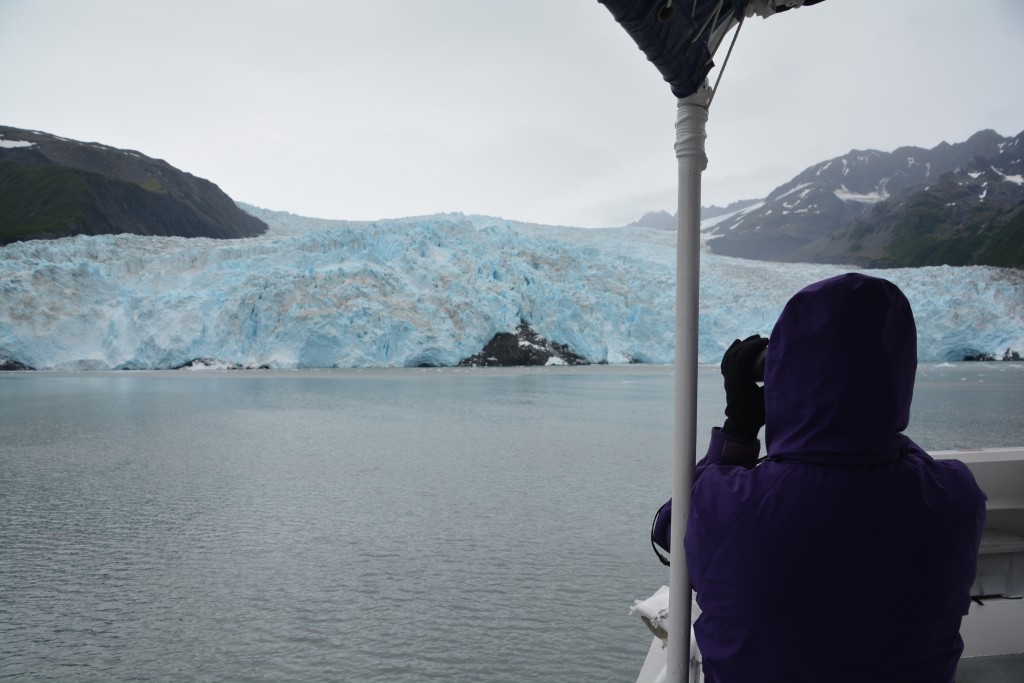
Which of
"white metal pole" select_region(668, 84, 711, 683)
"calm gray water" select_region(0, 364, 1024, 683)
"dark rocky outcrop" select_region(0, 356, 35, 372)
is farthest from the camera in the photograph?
"dark rocky outcrop" select_region(0, 356, 35, 372)

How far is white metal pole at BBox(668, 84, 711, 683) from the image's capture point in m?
1.40

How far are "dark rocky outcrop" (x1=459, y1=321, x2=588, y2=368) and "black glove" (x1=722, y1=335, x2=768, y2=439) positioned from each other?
71.8 feet

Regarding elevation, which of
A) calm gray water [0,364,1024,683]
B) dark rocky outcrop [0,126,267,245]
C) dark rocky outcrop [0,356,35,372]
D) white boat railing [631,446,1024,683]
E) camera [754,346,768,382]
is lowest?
dark rocky outcrop [0,356,35,372]

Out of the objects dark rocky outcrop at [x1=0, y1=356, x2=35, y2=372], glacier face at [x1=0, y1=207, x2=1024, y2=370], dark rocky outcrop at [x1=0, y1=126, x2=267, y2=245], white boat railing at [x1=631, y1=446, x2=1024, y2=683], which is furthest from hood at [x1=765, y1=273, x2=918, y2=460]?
dark rocky outcrop at [x1=0, y1=126, x2=267, y2=245]

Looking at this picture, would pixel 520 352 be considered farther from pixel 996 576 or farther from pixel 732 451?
pixel 732 451

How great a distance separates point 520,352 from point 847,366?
22716mm

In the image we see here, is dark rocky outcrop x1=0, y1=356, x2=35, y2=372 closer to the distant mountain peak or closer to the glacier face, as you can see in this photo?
the glacier face

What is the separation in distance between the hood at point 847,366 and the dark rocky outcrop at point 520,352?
2203 cm

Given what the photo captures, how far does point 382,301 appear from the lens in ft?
68.7

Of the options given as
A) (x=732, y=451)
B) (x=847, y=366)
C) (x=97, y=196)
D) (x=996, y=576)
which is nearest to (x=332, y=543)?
(x=996, y=576)

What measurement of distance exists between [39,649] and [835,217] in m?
86.6

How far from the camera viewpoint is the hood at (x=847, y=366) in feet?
3.14

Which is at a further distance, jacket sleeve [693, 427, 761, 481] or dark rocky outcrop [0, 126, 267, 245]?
dark rocky outcrop [0, 126, 267, 245]

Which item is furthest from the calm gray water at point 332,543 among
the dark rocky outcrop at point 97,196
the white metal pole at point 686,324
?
the dark rocky outcrop at point 97,196
